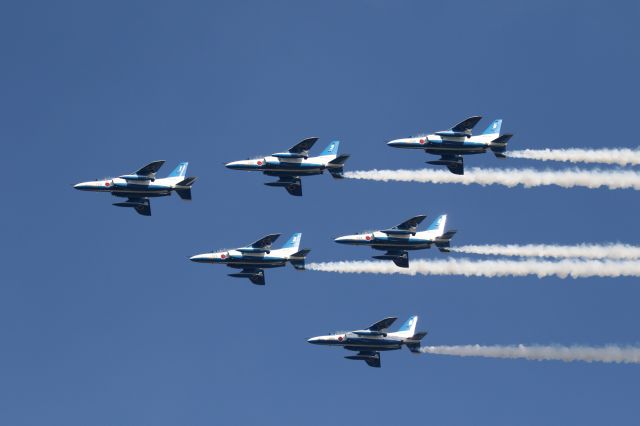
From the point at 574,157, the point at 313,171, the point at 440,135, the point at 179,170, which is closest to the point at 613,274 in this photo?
the point at 574,157

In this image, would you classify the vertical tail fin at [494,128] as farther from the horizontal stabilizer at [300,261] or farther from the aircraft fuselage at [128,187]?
the aircraft fuselage at [128,187]

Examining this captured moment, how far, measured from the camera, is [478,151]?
10444cm

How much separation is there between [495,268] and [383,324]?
11070mm

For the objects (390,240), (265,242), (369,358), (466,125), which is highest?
(466,125)

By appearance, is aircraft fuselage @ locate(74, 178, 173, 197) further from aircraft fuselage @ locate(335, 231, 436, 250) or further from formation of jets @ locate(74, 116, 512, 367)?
aircraft fuselage @ locate(335, 231, 436, 250)

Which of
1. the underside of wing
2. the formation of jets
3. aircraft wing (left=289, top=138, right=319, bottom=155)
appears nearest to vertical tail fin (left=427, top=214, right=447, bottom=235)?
the formation of jets

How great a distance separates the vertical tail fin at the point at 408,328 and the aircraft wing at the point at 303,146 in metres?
17.6

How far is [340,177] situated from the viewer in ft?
344

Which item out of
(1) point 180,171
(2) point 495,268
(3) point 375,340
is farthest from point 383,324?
(1) point 180,171

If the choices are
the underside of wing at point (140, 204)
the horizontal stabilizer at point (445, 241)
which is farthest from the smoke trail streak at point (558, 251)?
the underside of wing at point (140, 204)

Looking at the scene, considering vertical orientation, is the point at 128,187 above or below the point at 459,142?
below

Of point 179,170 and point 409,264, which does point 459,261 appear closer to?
point 409,264

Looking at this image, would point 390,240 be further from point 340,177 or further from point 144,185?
point 144,185

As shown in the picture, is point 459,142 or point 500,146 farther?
point 459,142
